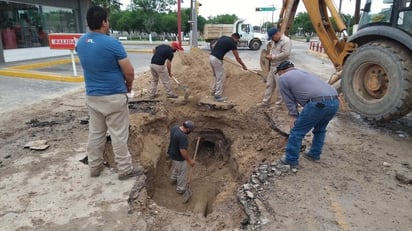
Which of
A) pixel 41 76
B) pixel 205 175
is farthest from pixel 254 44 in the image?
pixel 205 175

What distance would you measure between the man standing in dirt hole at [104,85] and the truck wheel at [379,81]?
13.0ft

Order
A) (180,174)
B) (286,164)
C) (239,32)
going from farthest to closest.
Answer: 1. (239,32)
2. (180,174)
3. (286,164)

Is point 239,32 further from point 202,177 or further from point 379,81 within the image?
point 379,81

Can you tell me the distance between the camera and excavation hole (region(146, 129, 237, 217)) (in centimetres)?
539

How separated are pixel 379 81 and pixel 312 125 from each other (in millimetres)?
2242

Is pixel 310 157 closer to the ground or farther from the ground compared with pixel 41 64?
closer to the ground

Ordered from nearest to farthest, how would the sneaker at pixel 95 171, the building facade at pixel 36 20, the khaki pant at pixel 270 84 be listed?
the sneaker at pixel 95 171, the khaki pant at pixel 270 84, the building facade at pixel 36 20

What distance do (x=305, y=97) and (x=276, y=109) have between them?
8.70ft

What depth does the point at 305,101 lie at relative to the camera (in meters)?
3.99

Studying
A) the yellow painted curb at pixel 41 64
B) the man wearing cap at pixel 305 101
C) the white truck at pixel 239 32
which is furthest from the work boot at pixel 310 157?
the white truck at pixel 239 32

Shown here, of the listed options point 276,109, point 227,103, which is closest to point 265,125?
point 276,109

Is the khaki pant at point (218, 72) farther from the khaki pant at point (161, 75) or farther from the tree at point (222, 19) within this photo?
the tree at point (222, 19)

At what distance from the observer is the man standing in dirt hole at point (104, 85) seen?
138 inches

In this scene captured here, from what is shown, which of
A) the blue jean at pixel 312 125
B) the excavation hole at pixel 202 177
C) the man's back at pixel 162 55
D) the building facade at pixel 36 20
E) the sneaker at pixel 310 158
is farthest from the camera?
the building facade at pixel 36 20
